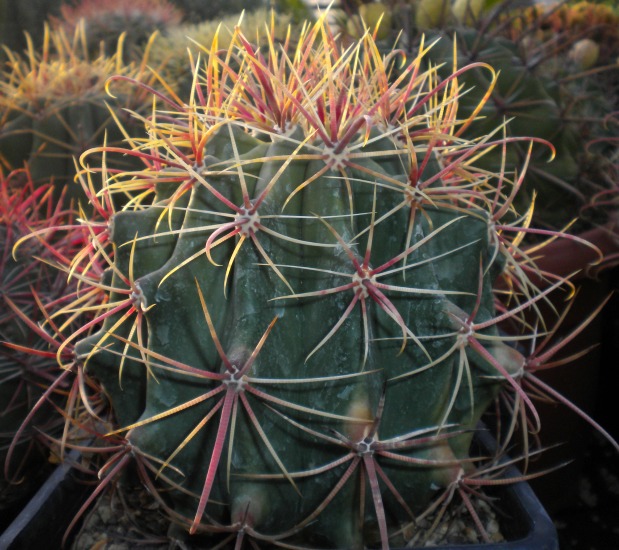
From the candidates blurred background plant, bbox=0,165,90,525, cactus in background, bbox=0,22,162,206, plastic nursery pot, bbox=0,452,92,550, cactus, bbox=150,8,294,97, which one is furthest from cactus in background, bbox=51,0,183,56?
plastic nursery pot, bbox=0,452,92,550

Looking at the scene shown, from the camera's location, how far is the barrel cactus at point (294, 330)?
554mm

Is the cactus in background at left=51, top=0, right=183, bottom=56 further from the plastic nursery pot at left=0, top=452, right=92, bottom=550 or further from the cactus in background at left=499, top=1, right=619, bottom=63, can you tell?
the plastic nursery pot at left=0, top=452, right=92, bottom=550

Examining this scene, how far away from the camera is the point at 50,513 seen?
2.32 ft

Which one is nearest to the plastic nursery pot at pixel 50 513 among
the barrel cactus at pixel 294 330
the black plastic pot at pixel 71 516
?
the black plastic pot at pixel 71 516

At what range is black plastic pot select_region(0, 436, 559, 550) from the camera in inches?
24.4

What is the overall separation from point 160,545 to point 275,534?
0.50ft

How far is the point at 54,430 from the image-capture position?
849mm

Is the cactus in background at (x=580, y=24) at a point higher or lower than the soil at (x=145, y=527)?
higher

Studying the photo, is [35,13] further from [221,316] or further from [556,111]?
[221,316]

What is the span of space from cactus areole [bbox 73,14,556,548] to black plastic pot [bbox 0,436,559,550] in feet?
0.33

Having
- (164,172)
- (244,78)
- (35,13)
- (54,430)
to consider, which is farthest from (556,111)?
(35,13)

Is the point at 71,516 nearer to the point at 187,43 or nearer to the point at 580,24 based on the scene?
the point at 187,43

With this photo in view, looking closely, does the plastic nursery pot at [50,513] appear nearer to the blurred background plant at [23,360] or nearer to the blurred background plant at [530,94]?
the blurred background plant at [23,360]

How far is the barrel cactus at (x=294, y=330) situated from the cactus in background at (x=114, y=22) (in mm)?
1305
